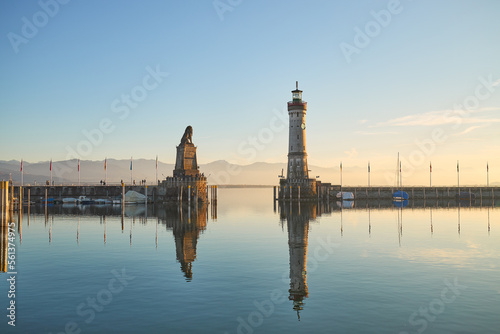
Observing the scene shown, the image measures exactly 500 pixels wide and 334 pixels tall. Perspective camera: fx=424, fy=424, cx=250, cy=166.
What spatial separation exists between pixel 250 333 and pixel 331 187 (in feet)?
427

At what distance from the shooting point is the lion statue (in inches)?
4441

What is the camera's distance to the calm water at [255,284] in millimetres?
17859

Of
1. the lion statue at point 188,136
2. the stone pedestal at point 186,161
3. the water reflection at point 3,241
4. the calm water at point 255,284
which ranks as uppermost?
the lion statue at point 188,136

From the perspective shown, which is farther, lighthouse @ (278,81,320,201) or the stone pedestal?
lighthouse @ (278,81,320,201)

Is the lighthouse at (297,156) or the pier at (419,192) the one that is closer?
the lighthouse at (297,156)

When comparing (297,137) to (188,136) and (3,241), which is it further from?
(3,241)

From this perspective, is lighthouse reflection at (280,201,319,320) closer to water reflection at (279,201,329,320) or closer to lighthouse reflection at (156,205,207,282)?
water reflection at (279,201,329,320)

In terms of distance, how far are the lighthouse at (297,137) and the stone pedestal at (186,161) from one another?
26.1 meters

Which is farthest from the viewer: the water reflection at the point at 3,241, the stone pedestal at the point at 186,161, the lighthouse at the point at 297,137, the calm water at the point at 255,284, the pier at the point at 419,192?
the pier at the point at 419,192

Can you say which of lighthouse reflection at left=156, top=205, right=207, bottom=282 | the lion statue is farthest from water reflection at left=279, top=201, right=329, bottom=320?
the lion statue

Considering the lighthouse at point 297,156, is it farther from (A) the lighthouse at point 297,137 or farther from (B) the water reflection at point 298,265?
(B) the water reflection at point 298,265

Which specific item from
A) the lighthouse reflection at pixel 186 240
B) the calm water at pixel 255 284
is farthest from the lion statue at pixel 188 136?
the calm water at pixel 255 284

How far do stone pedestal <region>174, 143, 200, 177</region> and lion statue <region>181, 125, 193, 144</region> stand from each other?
0.91m

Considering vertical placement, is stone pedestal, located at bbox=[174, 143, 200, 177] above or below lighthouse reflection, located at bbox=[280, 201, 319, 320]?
above
